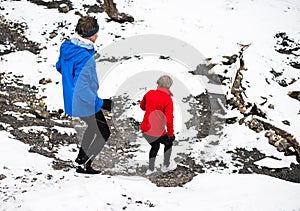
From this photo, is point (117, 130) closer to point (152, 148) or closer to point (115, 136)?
point (115, 136)

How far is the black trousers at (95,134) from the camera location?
4.17 meters

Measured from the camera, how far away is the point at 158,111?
→ 485 centimetres

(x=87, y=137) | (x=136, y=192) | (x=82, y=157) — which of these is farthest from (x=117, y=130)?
(x=136, y=192)

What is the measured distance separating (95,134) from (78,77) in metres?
0.88

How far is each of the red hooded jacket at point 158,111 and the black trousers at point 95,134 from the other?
0.86m

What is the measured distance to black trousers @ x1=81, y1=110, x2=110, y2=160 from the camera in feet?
13.7

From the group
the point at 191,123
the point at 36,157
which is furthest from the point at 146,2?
the point at 36,157

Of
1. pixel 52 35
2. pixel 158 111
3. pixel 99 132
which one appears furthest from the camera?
pixel 52 35

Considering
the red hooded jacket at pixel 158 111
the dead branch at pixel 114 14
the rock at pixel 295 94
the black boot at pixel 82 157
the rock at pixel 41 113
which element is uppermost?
the dead branch at pixel 114 14

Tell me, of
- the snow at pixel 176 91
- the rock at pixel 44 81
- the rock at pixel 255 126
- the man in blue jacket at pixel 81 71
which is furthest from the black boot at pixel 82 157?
the rock at pixel 44 81

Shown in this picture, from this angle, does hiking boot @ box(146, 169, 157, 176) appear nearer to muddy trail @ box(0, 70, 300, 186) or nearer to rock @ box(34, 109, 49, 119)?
muddy trail @ box(0, 70, 300, 186)

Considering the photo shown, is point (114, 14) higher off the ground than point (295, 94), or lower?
higher

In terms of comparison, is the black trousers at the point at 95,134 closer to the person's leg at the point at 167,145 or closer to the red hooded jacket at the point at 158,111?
the red hooded jacket at the point at 158,111

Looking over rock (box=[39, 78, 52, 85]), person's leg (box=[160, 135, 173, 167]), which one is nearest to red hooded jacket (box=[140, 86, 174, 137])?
person's leg (box=[160, 135, 173, 167])
